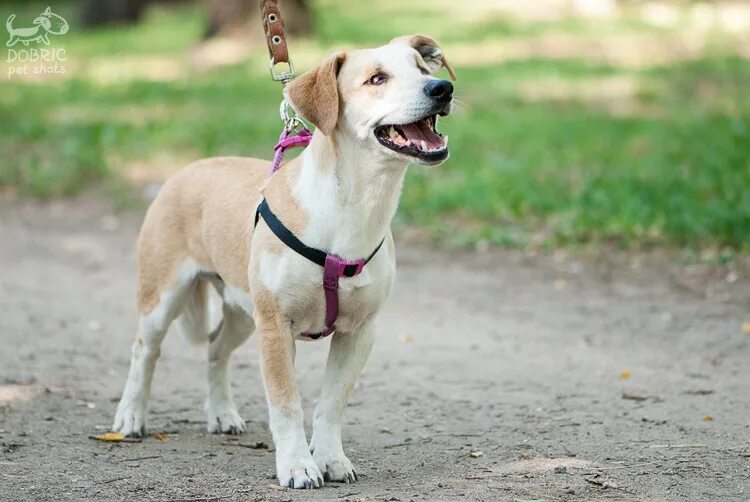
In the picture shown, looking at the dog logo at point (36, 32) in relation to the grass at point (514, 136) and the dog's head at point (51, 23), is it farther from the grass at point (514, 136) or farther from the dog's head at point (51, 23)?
the grass at point (514, 136)

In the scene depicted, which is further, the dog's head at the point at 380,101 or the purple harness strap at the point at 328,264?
the purple harness strap at the point at 328,264

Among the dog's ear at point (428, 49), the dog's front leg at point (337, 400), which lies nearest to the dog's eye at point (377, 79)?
the dog's ear at point (428, 49)

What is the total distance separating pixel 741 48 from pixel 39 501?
53.5 feet

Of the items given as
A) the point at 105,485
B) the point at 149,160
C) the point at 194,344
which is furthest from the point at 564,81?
the point at 105,485

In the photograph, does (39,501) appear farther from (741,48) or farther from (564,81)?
(741,48)

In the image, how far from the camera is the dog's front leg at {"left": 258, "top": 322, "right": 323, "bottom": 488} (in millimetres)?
4730

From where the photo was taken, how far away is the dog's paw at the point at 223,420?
5766 mm

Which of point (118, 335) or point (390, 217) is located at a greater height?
point (390, 217)

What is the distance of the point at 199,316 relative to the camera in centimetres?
589

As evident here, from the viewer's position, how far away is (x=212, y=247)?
5367 mm

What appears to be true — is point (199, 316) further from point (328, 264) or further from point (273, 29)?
point (273, 29)

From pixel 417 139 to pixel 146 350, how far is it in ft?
6.27

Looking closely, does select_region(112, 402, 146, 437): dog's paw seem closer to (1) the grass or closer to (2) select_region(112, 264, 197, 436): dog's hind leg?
(2) select_region(112, 264, 197, 436): dog's hind leg

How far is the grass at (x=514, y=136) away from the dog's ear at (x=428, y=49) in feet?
14.9
